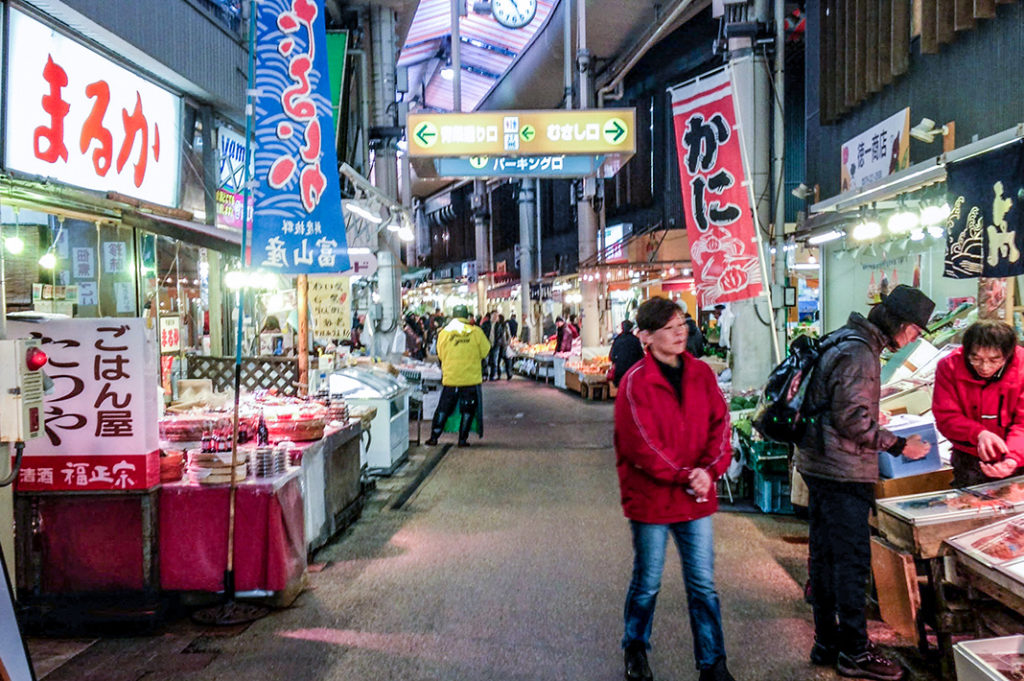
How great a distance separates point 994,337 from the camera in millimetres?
4762

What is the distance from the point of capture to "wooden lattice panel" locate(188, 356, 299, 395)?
9.22 m

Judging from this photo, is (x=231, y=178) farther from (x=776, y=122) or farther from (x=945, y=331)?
(x=945, y=331)

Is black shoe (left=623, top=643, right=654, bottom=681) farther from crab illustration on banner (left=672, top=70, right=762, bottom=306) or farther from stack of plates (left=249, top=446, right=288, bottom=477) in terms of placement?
crab illustration on banner (left=672, top=70, right=762, bottom=306)

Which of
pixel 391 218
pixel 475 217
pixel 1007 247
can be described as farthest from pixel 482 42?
pixel 1007 247

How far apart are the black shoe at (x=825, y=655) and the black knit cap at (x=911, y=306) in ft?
6.30

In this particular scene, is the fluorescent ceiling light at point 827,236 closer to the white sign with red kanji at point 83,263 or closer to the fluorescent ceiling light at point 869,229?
the fluorescent ceiling light at point 869,229

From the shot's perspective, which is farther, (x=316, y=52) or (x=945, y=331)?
(x=945, y=331)

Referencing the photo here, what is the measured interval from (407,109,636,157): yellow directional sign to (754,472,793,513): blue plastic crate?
6227mm

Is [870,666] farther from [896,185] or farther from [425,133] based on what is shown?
[425,133]

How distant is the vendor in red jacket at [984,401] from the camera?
15.7 feet

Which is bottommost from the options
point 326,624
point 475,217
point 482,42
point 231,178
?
point 326,624

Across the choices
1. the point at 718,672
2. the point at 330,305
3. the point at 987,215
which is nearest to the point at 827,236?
the point at 987,215

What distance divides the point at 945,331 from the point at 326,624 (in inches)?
274

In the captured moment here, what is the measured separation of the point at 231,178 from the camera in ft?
39.9
